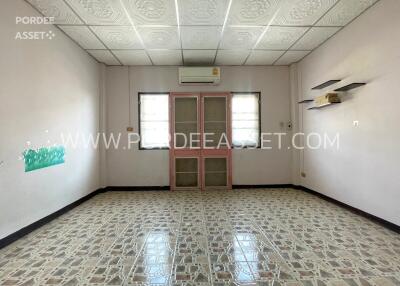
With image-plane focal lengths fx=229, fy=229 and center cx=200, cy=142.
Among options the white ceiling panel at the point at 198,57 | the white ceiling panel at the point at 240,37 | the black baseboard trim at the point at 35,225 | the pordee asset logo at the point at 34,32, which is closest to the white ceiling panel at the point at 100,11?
the pordee asset logo at the point at 34,32

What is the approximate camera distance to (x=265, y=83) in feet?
19.0

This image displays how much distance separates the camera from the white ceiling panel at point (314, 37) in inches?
157

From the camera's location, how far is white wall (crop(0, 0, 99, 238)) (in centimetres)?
273

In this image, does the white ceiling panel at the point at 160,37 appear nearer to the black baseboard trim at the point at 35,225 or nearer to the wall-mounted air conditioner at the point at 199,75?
the wall-mounted air conditioner at the point at 199,75

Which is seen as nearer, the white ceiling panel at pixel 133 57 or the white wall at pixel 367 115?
the white wall at pixel 367 115

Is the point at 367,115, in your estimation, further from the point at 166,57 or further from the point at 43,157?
the point at 43,157

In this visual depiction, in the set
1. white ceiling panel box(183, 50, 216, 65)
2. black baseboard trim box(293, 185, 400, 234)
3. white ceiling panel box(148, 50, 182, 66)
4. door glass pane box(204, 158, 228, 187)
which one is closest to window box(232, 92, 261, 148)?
door glass pane box(204, 158, 228, 187)

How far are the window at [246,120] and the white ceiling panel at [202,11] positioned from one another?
2.42 m

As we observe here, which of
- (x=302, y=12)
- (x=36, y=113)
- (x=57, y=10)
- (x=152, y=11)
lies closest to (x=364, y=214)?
(x=302, y=12)

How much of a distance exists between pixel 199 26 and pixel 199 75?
65.5 inches

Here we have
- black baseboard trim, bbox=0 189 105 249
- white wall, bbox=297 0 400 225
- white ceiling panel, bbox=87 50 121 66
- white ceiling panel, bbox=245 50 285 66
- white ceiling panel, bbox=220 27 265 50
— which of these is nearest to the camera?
black baseboard trim, bbox=0 189 105 249

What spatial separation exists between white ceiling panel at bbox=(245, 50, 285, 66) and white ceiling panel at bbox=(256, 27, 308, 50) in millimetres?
258

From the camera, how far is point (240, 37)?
4.19m

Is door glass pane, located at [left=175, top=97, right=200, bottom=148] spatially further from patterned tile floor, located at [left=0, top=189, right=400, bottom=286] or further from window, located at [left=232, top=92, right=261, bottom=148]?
patterned tile floor, located at [left=0, top=189, right=400, bottom=286]
